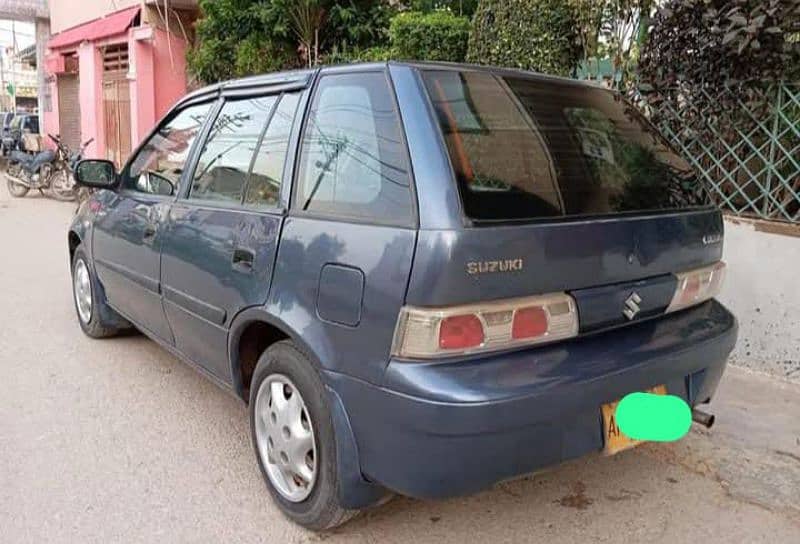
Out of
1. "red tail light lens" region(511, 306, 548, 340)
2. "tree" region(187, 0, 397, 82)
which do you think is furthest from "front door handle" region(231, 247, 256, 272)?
"tree" region(187, 0, 397, 82)

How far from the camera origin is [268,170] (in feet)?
9.64

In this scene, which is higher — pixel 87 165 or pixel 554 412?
pixel 87 165

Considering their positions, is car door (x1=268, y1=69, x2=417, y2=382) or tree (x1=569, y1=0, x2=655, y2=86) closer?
car door (x1=268, y1=69, x2=417, y2=382)

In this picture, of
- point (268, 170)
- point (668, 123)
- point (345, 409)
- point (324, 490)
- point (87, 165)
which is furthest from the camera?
point (668, 123)

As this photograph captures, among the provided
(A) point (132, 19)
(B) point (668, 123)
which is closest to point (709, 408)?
(B) point (668, 123)

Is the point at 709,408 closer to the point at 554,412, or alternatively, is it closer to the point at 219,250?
the point at 554,412

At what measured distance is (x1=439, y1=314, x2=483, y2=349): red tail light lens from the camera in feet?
7.04

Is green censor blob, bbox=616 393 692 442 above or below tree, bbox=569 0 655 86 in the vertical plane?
below

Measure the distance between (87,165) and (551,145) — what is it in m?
3.03

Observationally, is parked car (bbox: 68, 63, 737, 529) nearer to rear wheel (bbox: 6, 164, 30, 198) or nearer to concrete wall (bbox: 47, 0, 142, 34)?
concrete wall (bbox: 47, 0, 142, 34)

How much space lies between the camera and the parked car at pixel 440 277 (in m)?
2.17

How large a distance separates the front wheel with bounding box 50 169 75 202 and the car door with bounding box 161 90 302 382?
11.6m

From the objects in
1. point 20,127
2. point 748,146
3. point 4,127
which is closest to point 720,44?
point 748,146

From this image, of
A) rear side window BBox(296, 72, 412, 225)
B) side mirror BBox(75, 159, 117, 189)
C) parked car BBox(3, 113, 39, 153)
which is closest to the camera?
rear side window BBox(296, 72, 412, 225)
